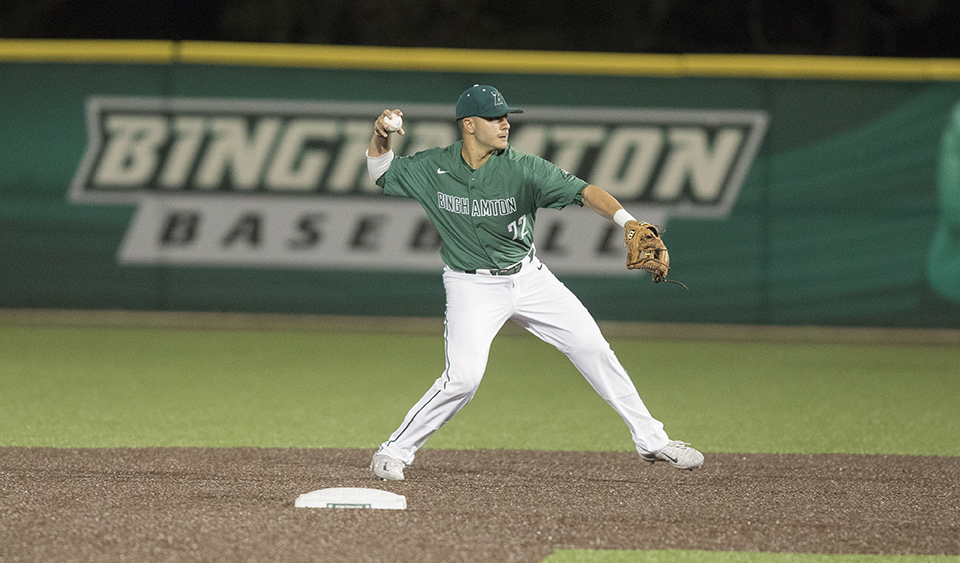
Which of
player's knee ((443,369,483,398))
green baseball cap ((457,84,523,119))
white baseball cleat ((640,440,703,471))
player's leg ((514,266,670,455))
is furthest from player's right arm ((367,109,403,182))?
white baseball cleat ((640,440,703,471))

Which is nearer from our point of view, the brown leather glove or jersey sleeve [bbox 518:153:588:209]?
the brown leather glove

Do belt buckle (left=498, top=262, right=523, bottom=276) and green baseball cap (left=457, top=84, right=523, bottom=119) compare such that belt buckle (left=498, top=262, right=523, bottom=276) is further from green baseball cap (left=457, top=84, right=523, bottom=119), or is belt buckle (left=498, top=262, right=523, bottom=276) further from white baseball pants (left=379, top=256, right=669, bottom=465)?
green baseball cap (left=457, top=84, right=523, bottom=119)

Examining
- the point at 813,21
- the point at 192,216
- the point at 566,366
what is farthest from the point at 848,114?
the point at 813,21

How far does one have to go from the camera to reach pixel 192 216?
13.2 meters

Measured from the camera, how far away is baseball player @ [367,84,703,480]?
592 centimetres

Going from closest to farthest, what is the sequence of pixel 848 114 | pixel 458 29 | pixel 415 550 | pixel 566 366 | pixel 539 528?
pixel 415 550, pixel 539 528, pixel 566 366, pixel 848 114, pixel 458 29

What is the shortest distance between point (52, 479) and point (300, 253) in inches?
297

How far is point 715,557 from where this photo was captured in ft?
15.2

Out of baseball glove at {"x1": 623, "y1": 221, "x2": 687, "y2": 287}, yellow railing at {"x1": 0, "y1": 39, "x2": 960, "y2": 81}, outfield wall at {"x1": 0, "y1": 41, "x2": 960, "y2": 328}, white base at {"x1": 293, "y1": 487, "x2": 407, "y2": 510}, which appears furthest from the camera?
outfield wall at {"x1": 0, "y1": 41, "x2": 960, "y2": 328}

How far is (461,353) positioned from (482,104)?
1.22 metres

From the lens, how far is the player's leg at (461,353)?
19.3 ft

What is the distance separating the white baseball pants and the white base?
642mm

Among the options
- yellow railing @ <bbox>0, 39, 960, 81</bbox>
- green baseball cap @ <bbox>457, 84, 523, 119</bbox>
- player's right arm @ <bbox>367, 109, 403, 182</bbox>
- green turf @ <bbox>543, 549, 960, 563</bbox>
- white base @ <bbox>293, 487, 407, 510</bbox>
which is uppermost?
green baseball cap @ <bbox>457, 84, 523, 119</bbox>

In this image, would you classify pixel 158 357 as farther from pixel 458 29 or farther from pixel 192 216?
pixel 458 29
